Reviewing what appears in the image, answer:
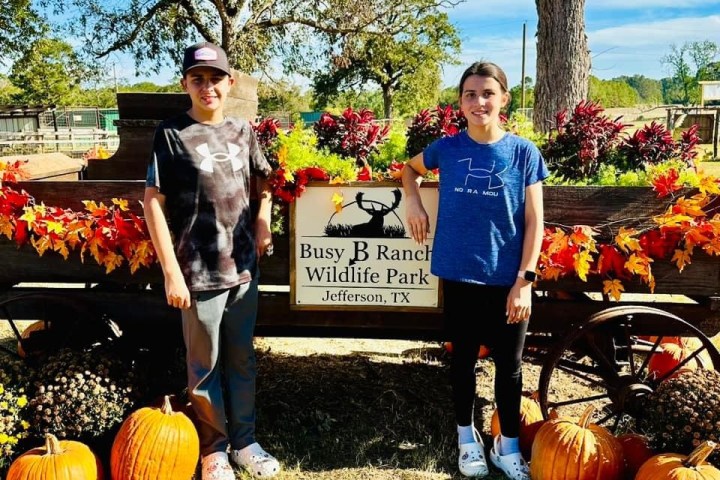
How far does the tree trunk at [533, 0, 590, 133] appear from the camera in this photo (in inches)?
241

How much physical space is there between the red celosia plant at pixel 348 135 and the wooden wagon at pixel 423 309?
2.09ft

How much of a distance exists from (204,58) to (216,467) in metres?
1.87

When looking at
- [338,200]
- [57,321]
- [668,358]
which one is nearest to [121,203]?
[57,321]

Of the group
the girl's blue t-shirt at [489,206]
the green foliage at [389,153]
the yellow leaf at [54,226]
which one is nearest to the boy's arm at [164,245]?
the yellow leaf at [54,226]

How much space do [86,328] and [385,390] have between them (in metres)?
1.94

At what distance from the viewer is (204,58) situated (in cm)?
272

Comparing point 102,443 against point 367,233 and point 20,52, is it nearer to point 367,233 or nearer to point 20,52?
point 367,233

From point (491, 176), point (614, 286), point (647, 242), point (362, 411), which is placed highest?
point (491, 176)

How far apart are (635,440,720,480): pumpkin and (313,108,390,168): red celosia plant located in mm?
2118

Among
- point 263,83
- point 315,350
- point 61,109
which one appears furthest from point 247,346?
point 61,109

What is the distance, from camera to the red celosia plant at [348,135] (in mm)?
3715

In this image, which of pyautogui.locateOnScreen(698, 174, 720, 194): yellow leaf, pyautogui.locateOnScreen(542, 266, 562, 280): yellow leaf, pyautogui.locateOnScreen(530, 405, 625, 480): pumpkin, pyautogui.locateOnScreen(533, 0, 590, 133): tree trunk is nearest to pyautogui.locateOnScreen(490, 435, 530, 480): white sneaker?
→ pyautogui.locateOnScreen(530, 405, 625, 480): pumpkin

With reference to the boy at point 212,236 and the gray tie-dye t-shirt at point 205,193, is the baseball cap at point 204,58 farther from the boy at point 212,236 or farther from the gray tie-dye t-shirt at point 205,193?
the gray tie-dye t-shirt at point 205,193

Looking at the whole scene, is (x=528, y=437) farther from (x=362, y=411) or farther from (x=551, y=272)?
(x=362, y=411)
